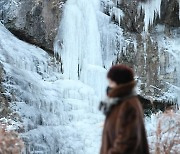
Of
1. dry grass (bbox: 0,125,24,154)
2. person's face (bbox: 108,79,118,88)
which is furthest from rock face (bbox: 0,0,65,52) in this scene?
person's face (bbox: 108,79,118,88)

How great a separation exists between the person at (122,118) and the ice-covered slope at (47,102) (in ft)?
19.3

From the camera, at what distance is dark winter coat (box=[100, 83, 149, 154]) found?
12.0ft

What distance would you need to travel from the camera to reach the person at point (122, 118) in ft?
12.0

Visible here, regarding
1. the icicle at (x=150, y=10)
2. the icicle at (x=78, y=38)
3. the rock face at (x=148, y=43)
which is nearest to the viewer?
the icicle at (x=78, y=38)

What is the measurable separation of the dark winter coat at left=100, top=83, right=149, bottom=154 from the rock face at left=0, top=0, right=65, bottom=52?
1031cm

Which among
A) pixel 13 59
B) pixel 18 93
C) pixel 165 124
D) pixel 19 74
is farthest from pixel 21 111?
pixel 165 124

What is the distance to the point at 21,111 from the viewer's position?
10.1 m

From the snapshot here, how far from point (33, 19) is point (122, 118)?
10.7 m

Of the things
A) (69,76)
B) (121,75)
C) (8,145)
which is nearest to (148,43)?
(69,76)

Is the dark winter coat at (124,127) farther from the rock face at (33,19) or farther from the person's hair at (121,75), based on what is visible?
the rock face at (33,19)

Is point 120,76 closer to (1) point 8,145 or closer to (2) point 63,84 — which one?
(1) point 8,145

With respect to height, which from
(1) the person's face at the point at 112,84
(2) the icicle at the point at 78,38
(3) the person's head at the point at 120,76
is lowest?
(2) the icicle at the point at 78,38

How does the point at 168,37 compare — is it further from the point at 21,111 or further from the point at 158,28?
the point at 21,111

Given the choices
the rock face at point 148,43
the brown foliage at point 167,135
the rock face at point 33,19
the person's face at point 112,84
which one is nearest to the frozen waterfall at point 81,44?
the rock face at point 33,19
